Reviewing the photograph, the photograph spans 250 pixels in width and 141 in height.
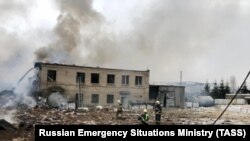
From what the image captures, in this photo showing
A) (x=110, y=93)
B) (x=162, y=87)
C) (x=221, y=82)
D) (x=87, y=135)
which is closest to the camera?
(x=87, y=135)

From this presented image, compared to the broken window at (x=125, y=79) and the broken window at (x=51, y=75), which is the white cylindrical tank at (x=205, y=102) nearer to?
the broken window at (x=125, y=79)

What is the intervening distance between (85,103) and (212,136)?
3876cm

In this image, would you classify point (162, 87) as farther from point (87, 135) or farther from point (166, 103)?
point (87, 135)

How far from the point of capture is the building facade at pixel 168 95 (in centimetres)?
5325

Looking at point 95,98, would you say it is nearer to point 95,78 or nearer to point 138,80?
point 95,78

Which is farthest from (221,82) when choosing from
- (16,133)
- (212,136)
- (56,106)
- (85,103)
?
(212,136)

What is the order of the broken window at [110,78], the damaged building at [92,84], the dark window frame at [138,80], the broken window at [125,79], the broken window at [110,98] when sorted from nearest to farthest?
the damaged building at [92,84], the broken window at [110,98], the broken window at [110,78], the broken window at [125,79], the dark window frame at [138,80]

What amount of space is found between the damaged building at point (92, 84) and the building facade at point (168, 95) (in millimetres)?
1709

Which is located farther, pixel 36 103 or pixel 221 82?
pixel 221 82

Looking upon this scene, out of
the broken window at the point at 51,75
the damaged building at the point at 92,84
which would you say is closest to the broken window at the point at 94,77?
the damaged building at the point at 92,84

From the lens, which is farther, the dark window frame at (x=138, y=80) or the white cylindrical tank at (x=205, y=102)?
the white cylindrical tank at (x=205, y=102)

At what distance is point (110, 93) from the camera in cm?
5006
